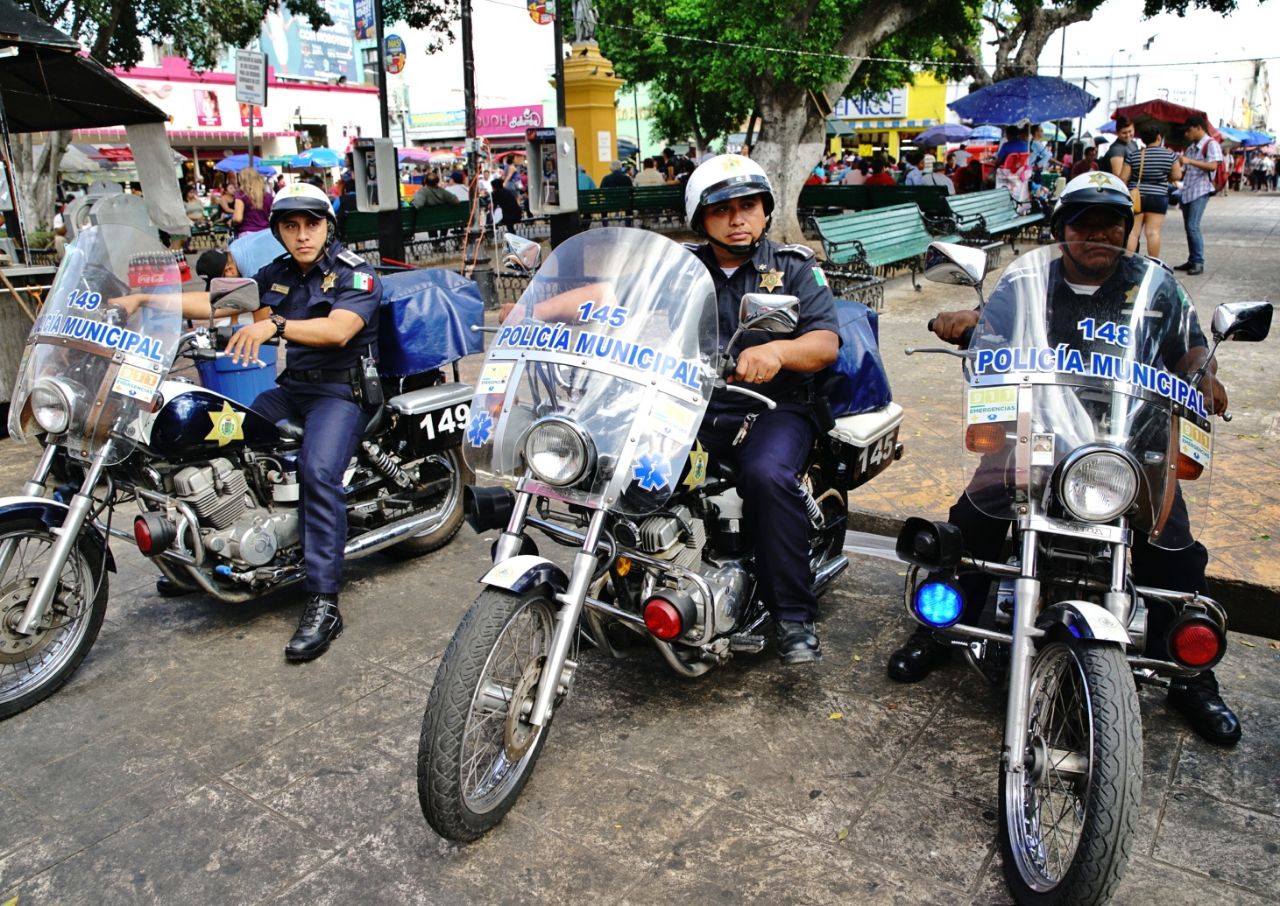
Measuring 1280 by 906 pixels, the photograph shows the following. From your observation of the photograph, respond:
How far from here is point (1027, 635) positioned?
2658mm

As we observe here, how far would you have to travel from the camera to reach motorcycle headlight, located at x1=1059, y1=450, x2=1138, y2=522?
8.86 feet

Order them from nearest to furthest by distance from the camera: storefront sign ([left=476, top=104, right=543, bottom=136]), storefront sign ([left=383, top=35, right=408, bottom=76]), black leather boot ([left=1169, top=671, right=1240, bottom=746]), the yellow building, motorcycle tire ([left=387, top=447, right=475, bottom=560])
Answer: black leather boot ([left=1169, top=671, right=1240, bottom=746]) → motorcycle tire ([left=387, top=447, right=475, bottom=560]) → storefront sign ([left=383, top=35, right=408, bottom=76]) → storefront sign ([left=476, top=104, right=543, bottom=136]) → the yellow building

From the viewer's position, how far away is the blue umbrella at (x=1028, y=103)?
16.4 meters

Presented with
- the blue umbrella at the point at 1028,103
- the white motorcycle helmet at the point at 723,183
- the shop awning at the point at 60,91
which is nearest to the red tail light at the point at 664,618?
the white motorcycle helmet at the point at 723,183

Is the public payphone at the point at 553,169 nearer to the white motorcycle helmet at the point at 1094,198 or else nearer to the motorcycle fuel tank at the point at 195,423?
the motorcycle fuel tank at the point at 195,423

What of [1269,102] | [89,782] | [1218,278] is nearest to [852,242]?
[1218,278]

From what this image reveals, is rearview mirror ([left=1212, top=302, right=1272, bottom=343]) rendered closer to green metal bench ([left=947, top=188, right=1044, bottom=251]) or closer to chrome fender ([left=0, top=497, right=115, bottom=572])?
chrome fender ([left=0, top=497, right=115, bottom=572])

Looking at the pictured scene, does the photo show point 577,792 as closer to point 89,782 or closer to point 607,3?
point 89,782

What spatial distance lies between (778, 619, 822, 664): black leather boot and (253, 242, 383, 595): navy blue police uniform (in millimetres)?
1932

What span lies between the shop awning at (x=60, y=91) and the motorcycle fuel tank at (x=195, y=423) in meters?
5.31

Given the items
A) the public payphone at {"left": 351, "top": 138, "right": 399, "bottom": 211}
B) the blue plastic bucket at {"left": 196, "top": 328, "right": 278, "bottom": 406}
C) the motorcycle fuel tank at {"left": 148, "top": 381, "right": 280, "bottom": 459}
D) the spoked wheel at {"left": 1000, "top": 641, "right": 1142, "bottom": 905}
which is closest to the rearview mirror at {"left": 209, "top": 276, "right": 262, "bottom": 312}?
the motorcycle fuel tank at {"left": 148, "top": 381, "right": 280, "bottom": 459}

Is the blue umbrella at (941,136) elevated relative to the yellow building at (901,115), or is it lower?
lower

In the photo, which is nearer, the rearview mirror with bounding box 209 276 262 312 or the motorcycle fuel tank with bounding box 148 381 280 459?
the rearview mirror with bounding box 209 276 262 312

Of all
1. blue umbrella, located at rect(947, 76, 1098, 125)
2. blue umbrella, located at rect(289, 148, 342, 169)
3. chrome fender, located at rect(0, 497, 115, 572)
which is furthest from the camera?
blue umbrella, located at rect(289, 148, 342, 169)
